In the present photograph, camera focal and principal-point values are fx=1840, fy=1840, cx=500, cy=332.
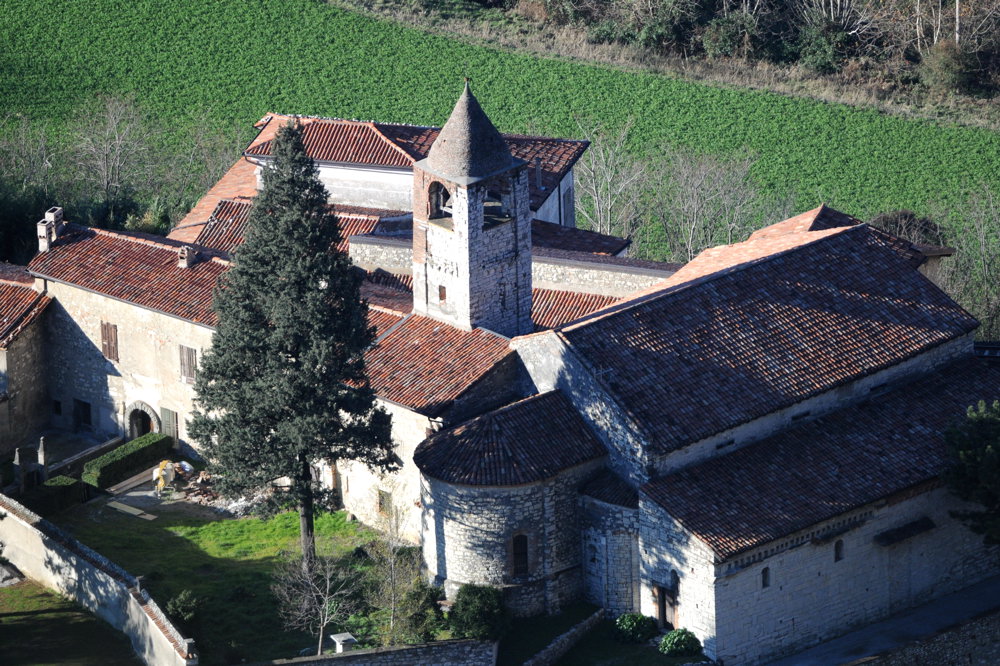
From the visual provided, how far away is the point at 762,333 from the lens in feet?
185

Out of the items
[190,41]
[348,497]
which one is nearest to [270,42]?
[190,41]

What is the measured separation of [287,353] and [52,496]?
41.2ft

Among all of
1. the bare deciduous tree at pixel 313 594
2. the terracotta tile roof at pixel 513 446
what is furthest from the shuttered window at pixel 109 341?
the terracotta tile roof at pixel 513 446

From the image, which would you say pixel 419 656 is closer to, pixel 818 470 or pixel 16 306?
pixel 818 470

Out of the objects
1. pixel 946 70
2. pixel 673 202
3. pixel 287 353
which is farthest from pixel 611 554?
pixel 946 70

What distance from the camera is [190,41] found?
9731 centimetres

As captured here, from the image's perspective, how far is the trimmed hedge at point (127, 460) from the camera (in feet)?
204

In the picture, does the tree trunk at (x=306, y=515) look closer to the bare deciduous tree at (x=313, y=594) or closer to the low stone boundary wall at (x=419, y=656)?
the bare deciduous tree at (x=313, y=594)

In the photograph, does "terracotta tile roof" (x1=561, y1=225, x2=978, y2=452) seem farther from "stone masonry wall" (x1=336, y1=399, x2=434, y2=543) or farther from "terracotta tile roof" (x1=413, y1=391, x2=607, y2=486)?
"stone masonry wall" (x1=336, y1=399, x2=434, y2=543)

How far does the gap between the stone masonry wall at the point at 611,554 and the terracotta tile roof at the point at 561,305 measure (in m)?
11.9

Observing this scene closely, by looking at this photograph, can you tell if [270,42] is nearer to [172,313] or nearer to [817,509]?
[172,313]

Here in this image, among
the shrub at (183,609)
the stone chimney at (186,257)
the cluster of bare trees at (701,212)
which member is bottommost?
the shrub at (183,609)

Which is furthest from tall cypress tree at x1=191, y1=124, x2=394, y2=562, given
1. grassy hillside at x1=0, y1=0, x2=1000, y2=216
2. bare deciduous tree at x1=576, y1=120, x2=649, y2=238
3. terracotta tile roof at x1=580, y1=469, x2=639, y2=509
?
grassy hillside at x1=0, y1=0, x2=1000, y2=216

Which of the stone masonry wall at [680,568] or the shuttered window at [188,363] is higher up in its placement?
the shuttered window at [188,363]
